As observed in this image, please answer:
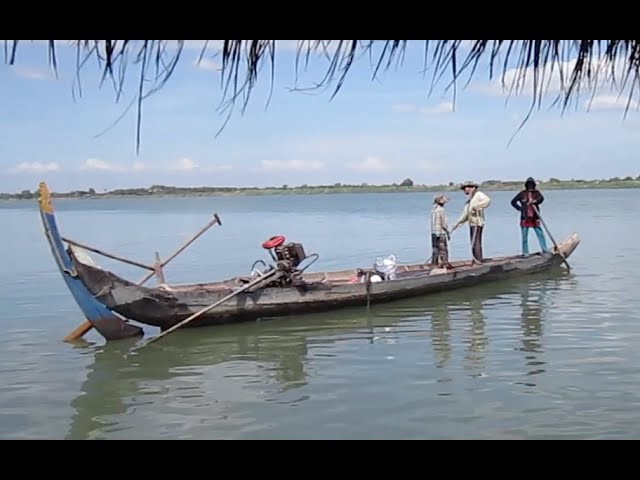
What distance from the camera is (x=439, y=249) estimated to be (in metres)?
13.0

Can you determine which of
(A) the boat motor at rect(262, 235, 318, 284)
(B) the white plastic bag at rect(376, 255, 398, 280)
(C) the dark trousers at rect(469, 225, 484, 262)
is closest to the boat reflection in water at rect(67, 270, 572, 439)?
(B) the white plastic bag at rect(376, 255, 398, 280)

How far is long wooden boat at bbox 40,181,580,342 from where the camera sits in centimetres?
901

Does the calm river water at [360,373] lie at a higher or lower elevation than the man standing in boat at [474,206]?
lower

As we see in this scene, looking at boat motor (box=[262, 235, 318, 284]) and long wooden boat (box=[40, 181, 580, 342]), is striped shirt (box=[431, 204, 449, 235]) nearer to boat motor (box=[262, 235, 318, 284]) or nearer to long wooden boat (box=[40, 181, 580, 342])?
long wooden boat (box=[40, 181, 580, 342])

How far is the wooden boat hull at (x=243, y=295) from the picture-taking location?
9.16 m

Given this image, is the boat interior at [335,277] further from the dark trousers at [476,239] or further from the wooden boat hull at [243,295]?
the dark trousers at [476,239]

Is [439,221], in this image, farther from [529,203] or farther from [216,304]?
[216,304]

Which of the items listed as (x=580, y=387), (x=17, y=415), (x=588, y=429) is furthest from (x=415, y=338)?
(x=17, y=415)

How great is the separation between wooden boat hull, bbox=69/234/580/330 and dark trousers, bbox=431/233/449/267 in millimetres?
485

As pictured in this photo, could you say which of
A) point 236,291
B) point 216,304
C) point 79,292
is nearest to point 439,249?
point 236,291

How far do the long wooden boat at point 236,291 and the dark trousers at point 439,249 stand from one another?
91 cm

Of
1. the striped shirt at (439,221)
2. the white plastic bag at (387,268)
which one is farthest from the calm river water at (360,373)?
the striped shirt at (439,221)
